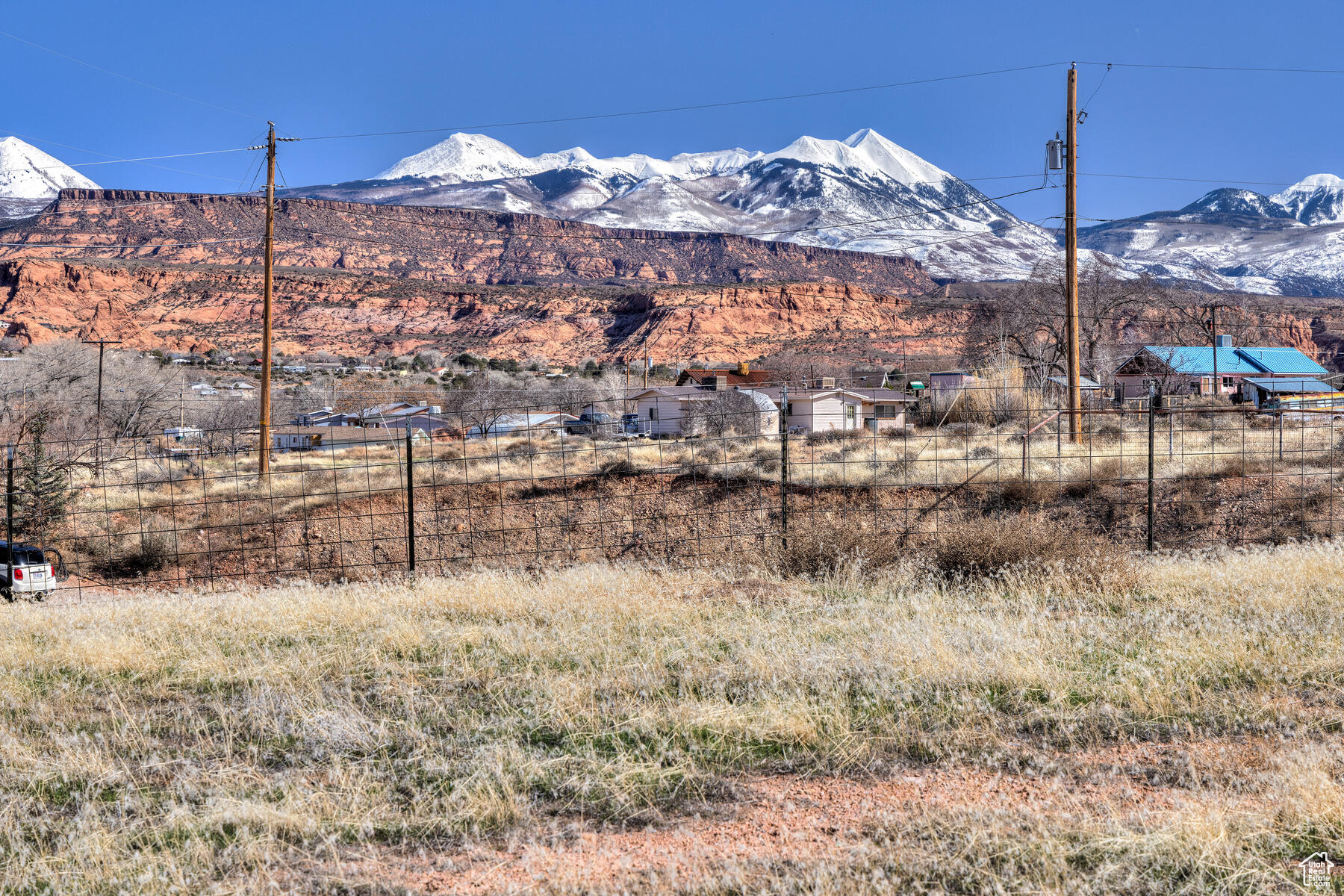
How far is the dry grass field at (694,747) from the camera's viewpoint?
384cm

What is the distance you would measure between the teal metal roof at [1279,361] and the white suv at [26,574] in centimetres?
6665

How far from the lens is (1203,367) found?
57.0m

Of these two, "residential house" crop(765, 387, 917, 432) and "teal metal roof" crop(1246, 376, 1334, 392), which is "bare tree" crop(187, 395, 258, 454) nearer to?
"residential house" crop(765, 387, 917, 432)

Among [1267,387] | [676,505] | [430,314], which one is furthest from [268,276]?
[430,314]

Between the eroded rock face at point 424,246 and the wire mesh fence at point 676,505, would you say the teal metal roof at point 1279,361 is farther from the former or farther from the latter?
the eroded rock face at point 424,246

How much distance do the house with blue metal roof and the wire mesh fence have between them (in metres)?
28.4

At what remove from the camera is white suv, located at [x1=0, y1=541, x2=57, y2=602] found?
13656 millimetres

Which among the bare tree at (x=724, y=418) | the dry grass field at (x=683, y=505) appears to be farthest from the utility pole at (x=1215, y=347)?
the bare tree at (x=724, y=418)

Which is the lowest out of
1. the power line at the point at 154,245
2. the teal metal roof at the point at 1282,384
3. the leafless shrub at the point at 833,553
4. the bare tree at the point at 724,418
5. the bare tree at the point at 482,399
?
the leafless shrub at the point at 833,553

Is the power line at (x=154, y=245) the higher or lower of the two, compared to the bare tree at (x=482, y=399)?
higher

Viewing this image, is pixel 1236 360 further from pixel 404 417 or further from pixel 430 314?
pixel 430 314

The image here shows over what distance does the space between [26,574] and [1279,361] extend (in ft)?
236

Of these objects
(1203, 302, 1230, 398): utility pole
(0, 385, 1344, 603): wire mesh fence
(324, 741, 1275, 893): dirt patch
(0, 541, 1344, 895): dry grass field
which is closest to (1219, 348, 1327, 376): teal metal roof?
(1203, 302, 1230, 398): utility pole

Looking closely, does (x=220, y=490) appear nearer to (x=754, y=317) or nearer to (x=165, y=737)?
(x=165, y=737)
